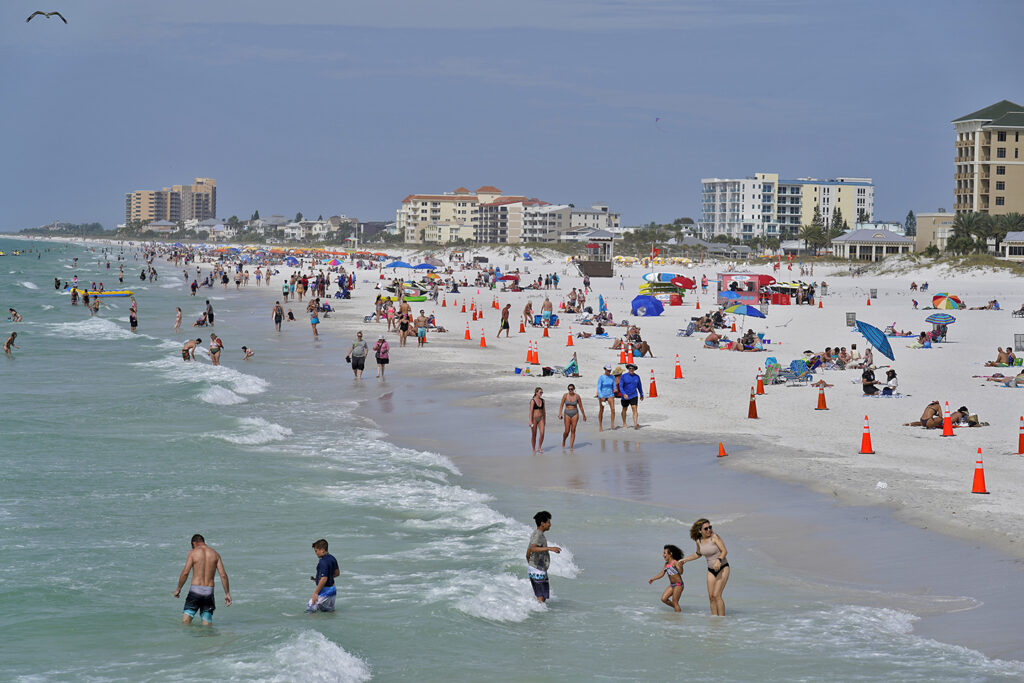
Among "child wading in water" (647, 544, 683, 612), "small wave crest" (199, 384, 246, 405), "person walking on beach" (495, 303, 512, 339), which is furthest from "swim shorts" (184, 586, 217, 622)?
"person walking on beach" (495, 303, 512, 339)

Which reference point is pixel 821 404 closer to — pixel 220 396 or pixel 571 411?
pixel 571 411

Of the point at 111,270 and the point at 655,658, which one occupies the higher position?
the point at 111,270

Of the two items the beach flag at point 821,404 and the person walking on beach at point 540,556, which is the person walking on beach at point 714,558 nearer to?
the person walking on beach at point 540,556

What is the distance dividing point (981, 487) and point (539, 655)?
7.84 metres

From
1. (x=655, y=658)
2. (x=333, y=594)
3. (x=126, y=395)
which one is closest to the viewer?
(x=655, y=658)

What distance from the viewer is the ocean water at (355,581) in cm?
970

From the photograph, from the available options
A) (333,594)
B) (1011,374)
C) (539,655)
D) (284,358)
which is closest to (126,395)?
(284,358)

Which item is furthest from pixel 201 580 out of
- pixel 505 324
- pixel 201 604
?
pixel 505 324

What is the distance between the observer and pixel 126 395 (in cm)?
2712

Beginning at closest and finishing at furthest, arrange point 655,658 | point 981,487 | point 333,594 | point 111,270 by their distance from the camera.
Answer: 1. point 655,658
2. point 333,594
3. point 981,487
4. point 111,270

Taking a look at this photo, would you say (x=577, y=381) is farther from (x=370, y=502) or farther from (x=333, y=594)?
(x=333, y=594)

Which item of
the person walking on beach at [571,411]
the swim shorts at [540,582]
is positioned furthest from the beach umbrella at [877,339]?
the swim shorts at [540,582]

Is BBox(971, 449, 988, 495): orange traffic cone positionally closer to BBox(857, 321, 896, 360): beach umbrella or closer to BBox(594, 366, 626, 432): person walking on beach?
BBox(594, 366, 626, 432): person walking on beach

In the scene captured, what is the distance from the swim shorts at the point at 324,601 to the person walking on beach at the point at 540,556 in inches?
80.2
